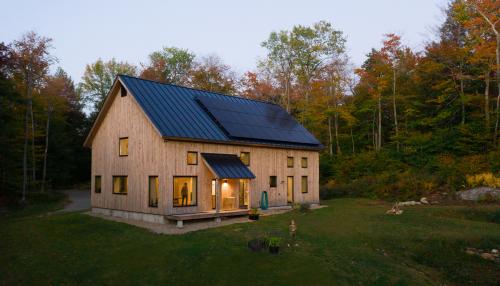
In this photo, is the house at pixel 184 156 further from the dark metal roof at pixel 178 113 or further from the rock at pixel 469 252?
the rock at pixel 469 252

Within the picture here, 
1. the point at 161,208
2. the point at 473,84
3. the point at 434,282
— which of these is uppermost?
the point at 473,84

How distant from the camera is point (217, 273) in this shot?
12.1 m

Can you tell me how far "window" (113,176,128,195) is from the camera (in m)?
23.2

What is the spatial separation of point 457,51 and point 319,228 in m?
24.4

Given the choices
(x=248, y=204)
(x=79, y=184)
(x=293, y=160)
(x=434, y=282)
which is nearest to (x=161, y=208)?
(x=248, y=204)

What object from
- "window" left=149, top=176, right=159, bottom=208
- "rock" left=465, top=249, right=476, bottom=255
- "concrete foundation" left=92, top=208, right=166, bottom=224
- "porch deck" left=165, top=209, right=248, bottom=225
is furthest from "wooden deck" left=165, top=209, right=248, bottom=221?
"rock" left=465, top=249, right=476, bottom=255

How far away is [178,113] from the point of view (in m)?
23.1

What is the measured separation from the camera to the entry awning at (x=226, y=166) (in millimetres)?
21609

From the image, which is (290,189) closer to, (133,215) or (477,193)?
(133,215)

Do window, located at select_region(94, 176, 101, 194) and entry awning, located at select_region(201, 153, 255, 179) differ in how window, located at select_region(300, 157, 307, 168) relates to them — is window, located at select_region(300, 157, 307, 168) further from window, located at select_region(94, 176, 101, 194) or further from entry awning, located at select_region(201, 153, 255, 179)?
window, located at select_region(94, 176, 101, 194)

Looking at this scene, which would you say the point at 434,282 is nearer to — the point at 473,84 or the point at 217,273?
the point at 217,273

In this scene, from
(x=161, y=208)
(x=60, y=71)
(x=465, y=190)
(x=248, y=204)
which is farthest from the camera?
(x=60, y=71)

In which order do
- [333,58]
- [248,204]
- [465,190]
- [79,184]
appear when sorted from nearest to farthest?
[248,204], [465,190], [333,58], [79,184]

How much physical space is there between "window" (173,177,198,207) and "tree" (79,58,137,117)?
136ft
